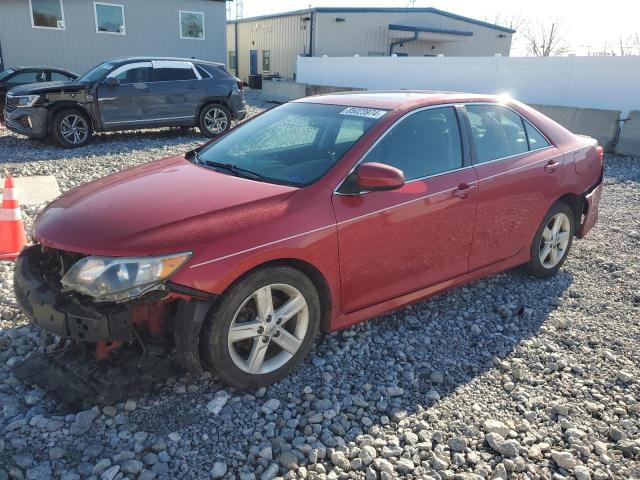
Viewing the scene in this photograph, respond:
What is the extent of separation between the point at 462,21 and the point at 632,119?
84.4 ft

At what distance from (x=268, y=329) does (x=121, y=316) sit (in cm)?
77

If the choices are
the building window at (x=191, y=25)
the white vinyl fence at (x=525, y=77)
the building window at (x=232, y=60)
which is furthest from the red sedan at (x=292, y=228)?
the building window at (x=232, y=60)

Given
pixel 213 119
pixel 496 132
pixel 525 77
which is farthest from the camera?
pixel 525 77

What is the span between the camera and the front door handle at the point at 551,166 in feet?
14.0

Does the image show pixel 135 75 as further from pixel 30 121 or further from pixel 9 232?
pixel 9 232

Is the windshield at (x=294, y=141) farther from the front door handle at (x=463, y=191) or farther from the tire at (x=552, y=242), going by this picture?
the tire at (x=552, y=242)

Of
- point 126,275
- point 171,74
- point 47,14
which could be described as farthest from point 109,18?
point 126,275

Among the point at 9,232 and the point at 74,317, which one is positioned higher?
the point at 74,317

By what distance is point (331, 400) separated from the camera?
2.98 meters

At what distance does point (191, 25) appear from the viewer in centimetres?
2111

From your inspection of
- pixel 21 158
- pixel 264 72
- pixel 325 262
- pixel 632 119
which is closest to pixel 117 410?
pixel 325 262

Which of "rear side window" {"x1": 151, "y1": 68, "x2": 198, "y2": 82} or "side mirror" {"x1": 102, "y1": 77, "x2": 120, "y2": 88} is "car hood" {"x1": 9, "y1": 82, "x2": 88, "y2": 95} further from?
"rear side window" {"x1": 151, "y1": 68, "x2": 198, "y2": 82}

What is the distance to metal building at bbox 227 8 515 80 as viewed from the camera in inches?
1173

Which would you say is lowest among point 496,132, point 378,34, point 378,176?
point 378,176
